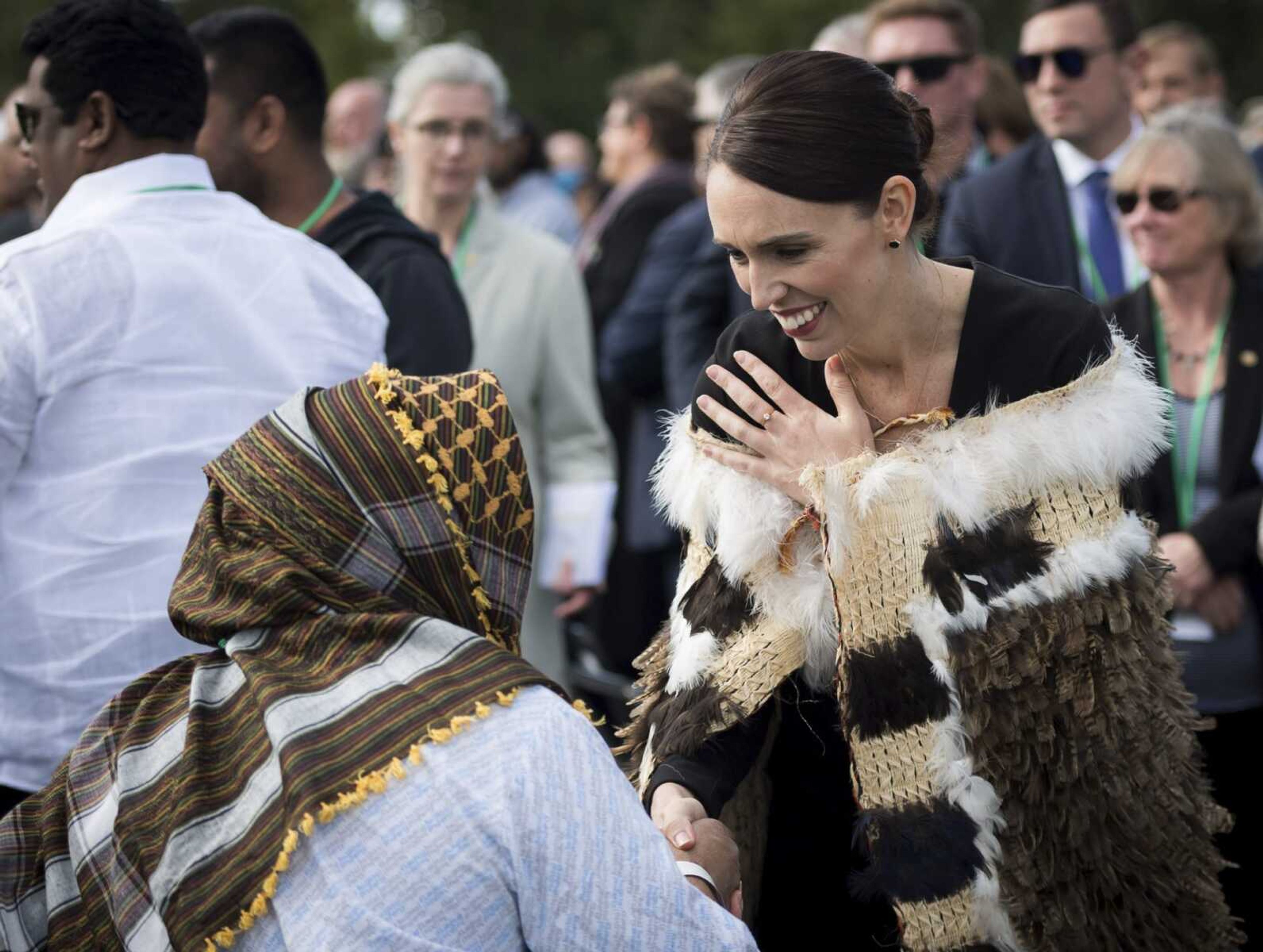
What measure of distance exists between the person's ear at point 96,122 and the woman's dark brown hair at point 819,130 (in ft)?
4.55

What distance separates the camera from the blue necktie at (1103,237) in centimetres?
510

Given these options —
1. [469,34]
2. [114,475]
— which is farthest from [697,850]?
[469,34]

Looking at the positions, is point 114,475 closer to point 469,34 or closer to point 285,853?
point 285,853

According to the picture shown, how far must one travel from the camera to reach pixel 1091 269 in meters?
5.05

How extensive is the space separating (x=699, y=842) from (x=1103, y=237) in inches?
121

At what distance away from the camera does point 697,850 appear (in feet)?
8.96

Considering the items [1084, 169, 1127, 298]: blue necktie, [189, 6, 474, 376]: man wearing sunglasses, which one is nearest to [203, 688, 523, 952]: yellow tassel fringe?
[189, 6, 474, 376]: man wearing sunglasses

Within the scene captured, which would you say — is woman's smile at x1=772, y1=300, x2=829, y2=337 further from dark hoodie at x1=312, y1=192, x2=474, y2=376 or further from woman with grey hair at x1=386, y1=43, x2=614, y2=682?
woman with grey hair at x1=386, y1=43, x2=614, y2=682

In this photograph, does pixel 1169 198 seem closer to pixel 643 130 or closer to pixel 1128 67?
pixel 1128 67

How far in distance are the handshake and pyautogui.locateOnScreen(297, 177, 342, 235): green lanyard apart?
216cm

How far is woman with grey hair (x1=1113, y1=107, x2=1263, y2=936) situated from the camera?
4355 mm

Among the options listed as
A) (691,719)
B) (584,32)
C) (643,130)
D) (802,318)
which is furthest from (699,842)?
(584,32)

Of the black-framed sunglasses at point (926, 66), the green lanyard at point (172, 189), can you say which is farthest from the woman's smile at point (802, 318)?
the black-framed sunglasses at point (926, 66)

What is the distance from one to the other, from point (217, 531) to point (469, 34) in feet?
112
